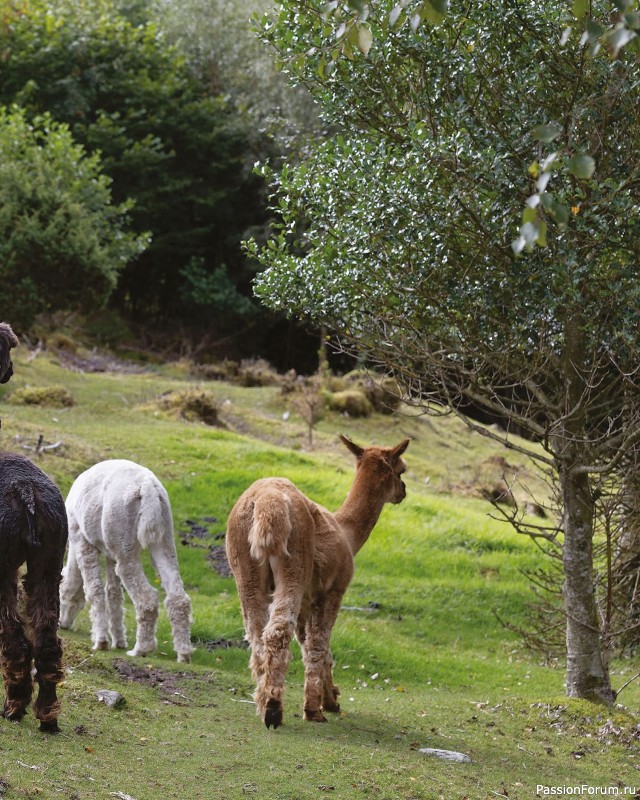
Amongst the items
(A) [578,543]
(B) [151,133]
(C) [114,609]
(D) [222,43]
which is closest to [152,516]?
(C) [114,609]

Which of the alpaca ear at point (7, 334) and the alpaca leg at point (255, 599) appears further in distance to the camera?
the alpaca leg at point (255, 599)

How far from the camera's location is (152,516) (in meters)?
9.80

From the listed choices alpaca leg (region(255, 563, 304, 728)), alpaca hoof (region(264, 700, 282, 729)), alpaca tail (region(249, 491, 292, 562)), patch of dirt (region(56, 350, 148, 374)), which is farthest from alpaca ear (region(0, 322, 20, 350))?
patch of dirt (region(56, 350, 148, 374))

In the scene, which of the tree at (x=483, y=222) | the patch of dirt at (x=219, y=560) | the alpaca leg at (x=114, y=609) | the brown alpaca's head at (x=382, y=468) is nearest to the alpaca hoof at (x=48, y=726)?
the brown alpaca's head at (x=382, y=468)

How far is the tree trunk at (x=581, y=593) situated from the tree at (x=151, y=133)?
2738 cm

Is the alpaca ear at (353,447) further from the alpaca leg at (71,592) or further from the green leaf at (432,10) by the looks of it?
the green leaf at (432,10)

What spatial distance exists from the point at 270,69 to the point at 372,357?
2880cm

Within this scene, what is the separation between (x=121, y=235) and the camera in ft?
84.7

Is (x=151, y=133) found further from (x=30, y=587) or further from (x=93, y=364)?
(x=30, y=587)

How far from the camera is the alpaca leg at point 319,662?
7875mm

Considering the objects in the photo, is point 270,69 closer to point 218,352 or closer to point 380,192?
point 218,352

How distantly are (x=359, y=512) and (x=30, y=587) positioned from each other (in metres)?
3.46

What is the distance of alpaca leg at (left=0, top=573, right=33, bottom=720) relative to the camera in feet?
19.7

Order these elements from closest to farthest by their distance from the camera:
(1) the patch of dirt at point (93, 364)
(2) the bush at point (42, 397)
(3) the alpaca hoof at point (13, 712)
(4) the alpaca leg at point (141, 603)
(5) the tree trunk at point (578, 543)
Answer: (3) the alpaca hoof at point (13, 712) → (5) the tree trunk at point (578, 543) → (4) the alpaca leg at point (141, 603) → (2) the bush at point (42, 397) → (1) the patch of dirt at point (93, 364)
